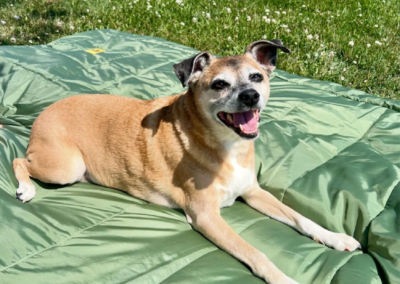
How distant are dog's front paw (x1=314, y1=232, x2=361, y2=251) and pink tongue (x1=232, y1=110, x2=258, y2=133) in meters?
1.03

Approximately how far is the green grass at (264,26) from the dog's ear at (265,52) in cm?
276

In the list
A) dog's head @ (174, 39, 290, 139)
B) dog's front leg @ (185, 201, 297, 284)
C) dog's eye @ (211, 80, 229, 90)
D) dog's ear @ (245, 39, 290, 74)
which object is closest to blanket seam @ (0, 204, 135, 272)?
dog's front leg @ (185, 201, 297, 284)

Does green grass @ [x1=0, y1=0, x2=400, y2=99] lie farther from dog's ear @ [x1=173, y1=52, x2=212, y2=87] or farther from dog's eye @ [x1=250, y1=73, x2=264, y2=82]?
dog's ear @ [x1=173, y1=52, x2=212, y2=87]

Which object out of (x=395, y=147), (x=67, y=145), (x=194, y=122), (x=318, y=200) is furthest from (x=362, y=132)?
(x=67, y=145)

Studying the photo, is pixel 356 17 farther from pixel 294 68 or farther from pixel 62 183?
pixel 62 183

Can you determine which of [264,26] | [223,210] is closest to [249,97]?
[223,210]

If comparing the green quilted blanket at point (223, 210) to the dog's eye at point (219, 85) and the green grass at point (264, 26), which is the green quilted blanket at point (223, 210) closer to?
the dog's eye at point (219, 85)

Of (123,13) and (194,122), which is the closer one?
(194,122)

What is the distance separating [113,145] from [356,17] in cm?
665

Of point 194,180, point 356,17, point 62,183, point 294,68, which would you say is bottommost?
point 62,183

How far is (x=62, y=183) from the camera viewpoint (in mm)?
3494

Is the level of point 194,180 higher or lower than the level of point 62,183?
higher

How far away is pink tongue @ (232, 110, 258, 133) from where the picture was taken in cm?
317

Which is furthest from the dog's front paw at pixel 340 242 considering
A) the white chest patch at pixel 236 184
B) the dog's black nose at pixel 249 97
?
the dog's black nose at pixel 249 97
